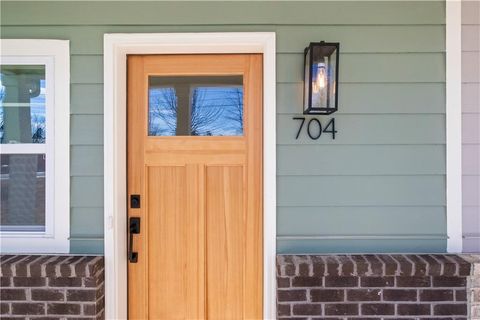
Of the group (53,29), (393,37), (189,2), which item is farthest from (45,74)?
(393,37)

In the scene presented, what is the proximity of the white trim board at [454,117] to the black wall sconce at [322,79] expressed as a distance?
2.32ft

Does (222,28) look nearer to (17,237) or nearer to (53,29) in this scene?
(53,29)

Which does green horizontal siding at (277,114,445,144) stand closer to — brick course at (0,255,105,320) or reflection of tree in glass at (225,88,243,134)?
reflection of tree in glass at (225,88,243,134)

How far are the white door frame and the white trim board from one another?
1.03 meters

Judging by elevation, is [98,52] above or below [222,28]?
below

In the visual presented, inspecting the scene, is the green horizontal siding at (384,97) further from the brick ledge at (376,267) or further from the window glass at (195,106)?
the brick ledge at (376,267)

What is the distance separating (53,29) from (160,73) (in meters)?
0.66

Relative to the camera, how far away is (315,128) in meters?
1.89

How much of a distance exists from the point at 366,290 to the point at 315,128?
3.16 ft

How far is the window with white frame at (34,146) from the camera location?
6.24 ft

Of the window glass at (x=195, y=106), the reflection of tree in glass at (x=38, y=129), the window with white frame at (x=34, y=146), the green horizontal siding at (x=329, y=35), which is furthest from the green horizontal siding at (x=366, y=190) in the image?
the reflection of tree in glass at (x=38, y=129)

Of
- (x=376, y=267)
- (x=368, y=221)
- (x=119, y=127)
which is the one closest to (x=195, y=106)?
(x=119, y=127)

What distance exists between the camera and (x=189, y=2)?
6.19 ft

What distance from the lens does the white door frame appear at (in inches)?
74.0
